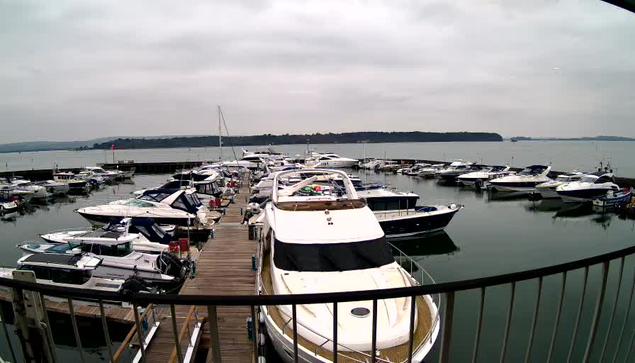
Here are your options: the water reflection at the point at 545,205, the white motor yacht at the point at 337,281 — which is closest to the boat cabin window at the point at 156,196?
the white motor yacht at the point at 337,281

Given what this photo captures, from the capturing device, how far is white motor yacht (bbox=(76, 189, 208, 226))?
63.7ft

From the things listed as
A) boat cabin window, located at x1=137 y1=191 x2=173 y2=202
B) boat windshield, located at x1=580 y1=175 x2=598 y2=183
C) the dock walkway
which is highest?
boat cabin window, located at x1=137 y1=191 x2=173 y2=202

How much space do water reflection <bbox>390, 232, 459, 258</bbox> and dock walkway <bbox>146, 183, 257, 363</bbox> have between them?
28.5ft

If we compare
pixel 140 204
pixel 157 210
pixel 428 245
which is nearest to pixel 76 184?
pixel 140 204

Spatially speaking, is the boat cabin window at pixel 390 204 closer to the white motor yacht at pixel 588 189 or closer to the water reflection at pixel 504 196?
the water reflection at pixel 504 196

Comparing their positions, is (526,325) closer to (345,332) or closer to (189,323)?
(345,332)

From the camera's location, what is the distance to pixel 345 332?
5430 mm

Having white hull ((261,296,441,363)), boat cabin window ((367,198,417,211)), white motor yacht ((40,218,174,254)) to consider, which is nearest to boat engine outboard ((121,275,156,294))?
white motor yacht ((40,218,174,254))

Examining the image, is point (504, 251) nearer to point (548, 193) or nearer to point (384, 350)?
point (384, 350)

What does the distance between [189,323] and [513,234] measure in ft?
66.6

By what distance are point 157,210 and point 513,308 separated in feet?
63.0

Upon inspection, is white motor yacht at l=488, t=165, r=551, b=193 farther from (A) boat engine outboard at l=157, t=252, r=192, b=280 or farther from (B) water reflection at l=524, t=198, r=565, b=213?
(A) boat engine outboard at l=157, t=252, r=192, b=280

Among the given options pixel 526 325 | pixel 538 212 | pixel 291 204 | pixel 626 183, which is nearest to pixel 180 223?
pixel 291 204

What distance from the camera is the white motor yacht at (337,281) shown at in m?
5.36
